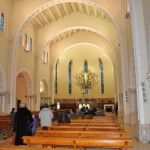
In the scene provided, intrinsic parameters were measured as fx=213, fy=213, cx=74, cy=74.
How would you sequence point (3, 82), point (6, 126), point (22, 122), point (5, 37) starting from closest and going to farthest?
point (22, 122) → point (6, 126) → point (3, 82) → point (5, 37)

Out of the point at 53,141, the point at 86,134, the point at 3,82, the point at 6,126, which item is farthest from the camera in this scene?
the point at 3,82

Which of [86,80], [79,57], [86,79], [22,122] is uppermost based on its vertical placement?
[79,57]

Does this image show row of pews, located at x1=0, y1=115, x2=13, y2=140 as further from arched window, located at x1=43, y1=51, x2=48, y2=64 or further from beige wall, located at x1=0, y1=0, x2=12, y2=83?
arched window, located at x1=43, y1=51, x2=48, y2=64

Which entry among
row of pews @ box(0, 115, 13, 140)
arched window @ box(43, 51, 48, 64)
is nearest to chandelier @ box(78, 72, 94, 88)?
arched window @ box(43, 51, 48, 64)

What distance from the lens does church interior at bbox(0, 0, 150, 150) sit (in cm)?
870

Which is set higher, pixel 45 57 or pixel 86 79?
pixel 45 57

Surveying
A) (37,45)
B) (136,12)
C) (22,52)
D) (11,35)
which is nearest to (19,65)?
(22,52)

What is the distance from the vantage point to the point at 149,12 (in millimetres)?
7938

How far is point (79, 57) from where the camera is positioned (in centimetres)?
3072

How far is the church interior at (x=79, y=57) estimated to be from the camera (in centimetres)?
870

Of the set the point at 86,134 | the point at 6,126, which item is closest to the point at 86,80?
the point at 6,126

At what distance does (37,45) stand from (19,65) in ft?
13.8

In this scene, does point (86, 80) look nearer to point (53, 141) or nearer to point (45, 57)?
point (45, 57)

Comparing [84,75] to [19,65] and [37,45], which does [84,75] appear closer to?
[37,45]
